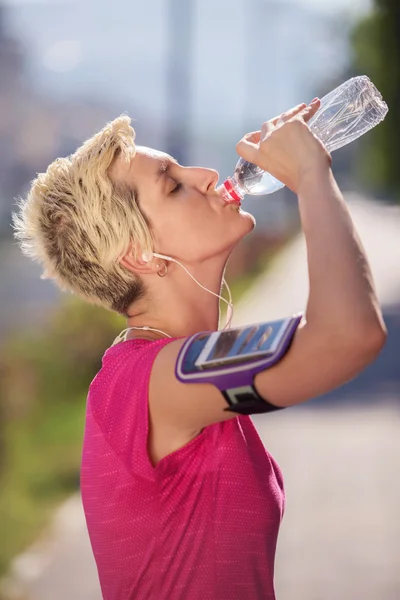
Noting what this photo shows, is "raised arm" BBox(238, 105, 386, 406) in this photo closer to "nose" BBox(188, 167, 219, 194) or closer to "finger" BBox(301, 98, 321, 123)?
"finger" BBox(301, 98, 321, 123)

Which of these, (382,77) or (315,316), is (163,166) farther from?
(382,77)

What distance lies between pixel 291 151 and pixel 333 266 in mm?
274

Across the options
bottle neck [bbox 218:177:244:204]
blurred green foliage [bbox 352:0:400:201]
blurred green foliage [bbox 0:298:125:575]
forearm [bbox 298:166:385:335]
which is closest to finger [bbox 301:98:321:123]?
forearm [bbox 298:166:385:335]

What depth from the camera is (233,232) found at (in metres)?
2.26

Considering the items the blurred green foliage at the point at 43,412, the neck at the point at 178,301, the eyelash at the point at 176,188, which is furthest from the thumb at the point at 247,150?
the blurred green foliage at the point at 43,412

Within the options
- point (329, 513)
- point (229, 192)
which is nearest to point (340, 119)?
point (229, 192)

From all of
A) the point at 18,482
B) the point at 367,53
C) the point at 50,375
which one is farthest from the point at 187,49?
the point at 367,53

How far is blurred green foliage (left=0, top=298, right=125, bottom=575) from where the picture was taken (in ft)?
18.4

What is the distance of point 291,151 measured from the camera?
1869 millimetres

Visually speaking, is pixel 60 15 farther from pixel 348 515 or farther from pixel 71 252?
A: pixel 71 252

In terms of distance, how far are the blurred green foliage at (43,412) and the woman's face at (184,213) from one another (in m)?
2.93

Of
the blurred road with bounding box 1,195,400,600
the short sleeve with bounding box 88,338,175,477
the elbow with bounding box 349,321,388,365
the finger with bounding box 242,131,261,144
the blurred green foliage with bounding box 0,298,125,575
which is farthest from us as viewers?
the blurred green foliage with bounding box 0,298,125,575

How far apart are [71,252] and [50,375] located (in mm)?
5728

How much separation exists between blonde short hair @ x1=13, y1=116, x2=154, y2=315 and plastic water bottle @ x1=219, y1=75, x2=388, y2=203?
0.93ft
